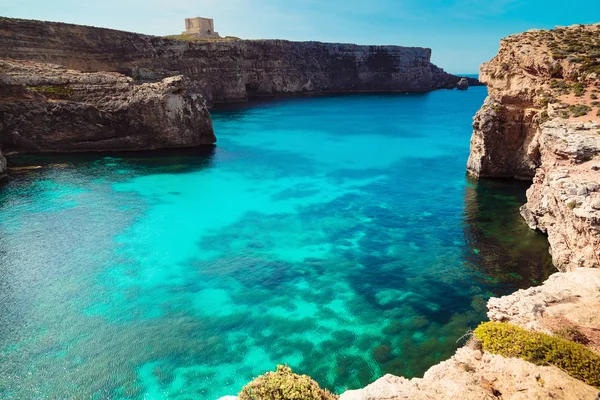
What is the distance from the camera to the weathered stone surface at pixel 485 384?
7.50 meters

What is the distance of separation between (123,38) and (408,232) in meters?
75.2

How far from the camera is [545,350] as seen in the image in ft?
29.2

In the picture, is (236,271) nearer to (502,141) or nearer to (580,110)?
(580,110)

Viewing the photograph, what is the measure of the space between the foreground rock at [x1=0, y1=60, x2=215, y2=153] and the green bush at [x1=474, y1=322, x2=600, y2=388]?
40.2 meters

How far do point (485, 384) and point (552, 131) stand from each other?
1939 cm

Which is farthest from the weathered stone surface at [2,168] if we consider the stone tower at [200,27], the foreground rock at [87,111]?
the stone tower at [200,27]

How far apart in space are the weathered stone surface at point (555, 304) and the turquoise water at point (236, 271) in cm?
325

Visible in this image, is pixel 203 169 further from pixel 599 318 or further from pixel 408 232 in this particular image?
pixel 599 318

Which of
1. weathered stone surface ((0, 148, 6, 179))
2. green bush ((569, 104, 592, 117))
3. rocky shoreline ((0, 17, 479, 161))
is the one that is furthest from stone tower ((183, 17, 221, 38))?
green bush ((569, 104, 592, 117))

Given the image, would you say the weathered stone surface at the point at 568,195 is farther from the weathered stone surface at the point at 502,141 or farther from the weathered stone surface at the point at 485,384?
the weathered stone surface at the point at 485,384

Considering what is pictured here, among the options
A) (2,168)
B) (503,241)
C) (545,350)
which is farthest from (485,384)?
(2,168)

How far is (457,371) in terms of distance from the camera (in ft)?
29.0

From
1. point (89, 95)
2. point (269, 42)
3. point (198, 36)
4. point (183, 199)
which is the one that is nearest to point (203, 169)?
point (183, 199)

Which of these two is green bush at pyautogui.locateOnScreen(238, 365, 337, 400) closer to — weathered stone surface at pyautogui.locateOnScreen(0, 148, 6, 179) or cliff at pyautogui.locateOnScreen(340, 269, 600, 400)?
cliff at pyautogui.locateOnScreen(340, 269, 600, 400)
